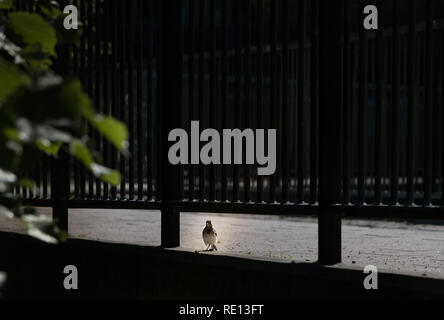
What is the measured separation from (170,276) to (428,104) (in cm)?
201

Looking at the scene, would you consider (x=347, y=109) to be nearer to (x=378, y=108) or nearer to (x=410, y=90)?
(x=378, y=108)

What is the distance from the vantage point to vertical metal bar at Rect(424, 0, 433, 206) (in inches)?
175

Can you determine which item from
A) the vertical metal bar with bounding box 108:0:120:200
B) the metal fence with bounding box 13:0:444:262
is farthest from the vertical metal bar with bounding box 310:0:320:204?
the vertical metal bar with bounding box 108:0:120:200

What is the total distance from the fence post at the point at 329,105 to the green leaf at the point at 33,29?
336 centimetres

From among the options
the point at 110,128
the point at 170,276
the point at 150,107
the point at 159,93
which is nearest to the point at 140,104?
the point at 150,107

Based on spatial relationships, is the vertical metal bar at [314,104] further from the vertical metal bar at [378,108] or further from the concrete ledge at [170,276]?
the concrete ledge at [170,276]

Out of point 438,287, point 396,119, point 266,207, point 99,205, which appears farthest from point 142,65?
point 438,287

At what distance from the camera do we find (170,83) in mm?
5758

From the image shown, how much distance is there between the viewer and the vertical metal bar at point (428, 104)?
14.6 feet

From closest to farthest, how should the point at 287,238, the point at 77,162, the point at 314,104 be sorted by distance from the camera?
the point at 314,104 < the point at 77,162 < the point at 287,238

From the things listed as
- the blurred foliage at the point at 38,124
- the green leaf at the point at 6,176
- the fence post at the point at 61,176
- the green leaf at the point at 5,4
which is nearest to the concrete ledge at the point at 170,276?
the fence post at the point at 61,176

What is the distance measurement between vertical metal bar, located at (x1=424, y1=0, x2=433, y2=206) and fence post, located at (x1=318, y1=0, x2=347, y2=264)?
21.3 inches

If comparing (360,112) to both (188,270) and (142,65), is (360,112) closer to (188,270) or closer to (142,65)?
(188,270)
